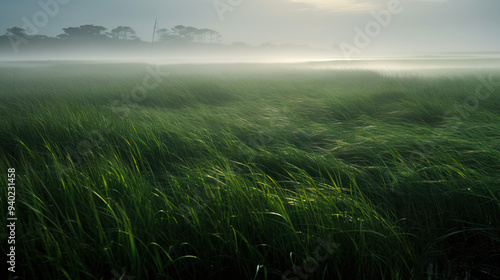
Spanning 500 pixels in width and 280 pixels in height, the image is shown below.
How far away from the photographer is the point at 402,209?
83.9 inches

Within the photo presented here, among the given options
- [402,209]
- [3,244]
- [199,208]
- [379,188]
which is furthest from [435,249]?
[3,244]

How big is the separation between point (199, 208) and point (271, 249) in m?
0.49

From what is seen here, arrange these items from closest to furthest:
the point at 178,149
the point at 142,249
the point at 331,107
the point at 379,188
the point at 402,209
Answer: the point at 142,249
the point at 402,209
the point at 379,188
the point at 178,149
the point at 331,107

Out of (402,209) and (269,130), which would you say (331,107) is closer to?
(269,130)

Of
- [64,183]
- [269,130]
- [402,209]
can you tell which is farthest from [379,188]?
[64,183]

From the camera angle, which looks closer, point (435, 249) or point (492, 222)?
point (435, 249)

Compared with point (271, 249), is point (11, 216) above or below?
above

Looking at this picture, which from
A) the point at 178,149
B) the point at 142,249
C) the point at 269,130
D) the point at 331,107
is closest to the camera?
the point at 142,249

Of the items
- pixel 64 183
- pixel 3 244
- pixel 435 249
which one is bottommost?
pixel 435 249

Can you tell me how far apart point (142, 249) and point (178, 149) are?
195 centimetres

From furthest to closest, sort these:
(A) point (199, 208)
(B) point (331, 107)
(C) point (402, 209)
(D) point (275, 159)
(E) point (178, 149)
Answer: (B) point (331, 107)
(E) point (178, 149)
(D) point (275, 159)
(C) point (402, 209)
(A) point (199, 208)

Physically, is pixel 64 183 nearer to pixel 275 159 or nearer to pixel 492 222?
pixel 275 159

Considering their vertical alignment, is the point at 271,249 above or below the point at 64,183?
below

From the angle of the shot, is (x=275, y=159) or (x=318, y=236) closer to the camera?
(x=318, y=236)
